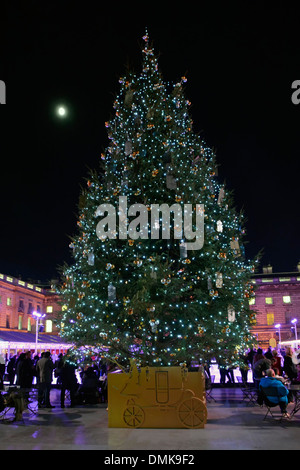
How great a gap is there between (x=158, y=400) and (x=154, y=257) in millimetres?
4492

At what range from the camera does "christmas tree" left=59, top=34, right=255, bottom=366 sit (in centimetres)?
1333

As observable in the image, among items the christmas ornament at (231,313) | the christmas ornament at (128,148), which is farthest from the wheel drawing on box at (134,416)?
the christmas ornament at (128,148)

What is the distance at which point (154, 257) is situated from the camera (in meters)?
13.2

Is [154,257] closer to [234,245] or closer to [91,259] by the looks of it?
[91,259]

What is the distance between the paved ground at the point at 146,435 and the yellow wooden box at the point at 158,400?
31 centimetres

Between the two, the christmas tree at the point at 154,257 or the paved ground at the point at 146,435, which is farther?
the christmas tree at the point at 154,257

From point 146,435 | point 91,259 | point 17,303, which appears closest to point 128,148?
point 91,259

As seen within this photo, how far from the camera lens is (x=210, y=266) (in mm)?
14117

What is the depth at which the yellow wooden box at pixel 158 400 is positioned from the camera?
9836 mm

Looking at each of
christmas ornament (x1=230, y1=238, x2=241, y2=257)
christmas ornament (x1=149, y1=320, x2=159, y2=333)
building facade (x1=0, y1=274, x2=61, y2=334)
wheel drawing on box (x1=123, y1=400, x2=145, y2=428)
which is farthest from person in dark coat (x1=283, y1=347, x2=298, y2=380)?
building facade (x1=0, y1=274, x2=61, y2=334)

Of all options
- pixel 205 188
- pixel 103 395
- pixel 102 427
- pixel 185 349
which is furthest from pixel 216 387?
pixel 102 427

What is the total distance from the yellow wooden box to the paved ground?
31cm

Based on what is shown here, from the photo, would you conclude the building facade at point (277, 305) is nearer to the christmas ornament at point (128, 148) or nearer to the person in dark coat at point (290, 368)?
the person in dark coat at point (290, 368)
